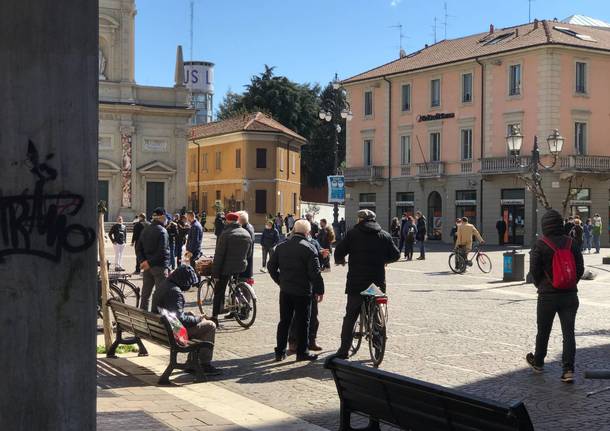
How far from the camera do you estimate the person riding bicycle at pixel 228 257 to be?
14.4m

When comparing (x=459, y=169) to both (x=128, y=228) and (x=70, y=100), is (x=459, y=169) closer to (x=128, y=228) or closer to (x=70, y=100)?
(x=128, y=228)

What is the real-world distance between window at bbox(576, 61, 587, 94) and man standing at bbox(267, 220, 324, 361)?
4207 centimetres

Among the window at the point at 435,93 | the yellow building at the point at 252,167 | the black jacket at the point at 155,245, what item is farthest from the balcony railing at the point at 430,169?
the black jacket at the point at 155,245

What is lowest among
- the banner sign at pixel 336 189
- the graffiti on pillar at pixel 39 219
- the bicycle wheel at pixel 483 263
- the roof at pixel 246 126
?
the bicycle wheel at pixel 483 263

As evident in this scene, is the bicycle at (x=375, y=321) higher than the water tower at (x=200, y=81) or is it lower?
lower

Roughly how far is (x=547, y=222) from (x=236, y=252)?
234 inches

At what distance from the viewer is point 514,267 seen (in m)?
24.7

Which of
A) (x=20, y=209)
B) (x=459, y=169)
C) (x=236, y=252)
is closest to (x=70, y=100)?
(x=20, y=209)

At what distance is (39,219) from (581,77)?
49319 mm

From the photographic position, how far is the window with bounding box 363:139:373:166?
198 feet

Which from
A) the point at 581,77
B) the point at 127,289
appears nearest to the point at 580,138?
the point at 581,77

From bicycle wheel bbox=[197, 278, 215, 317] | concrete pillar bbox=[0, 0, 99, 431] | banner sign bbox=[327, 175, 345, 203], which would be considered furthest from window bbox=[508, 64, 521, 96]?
concrete pillar bbox=[0, 0, 99, 431]

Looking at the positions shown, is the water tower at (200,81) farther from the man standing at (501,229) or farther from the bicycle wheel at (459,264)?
the bicycle wheel at (459,264)

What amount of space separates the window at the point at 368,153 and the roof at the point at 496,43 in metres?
4.21
